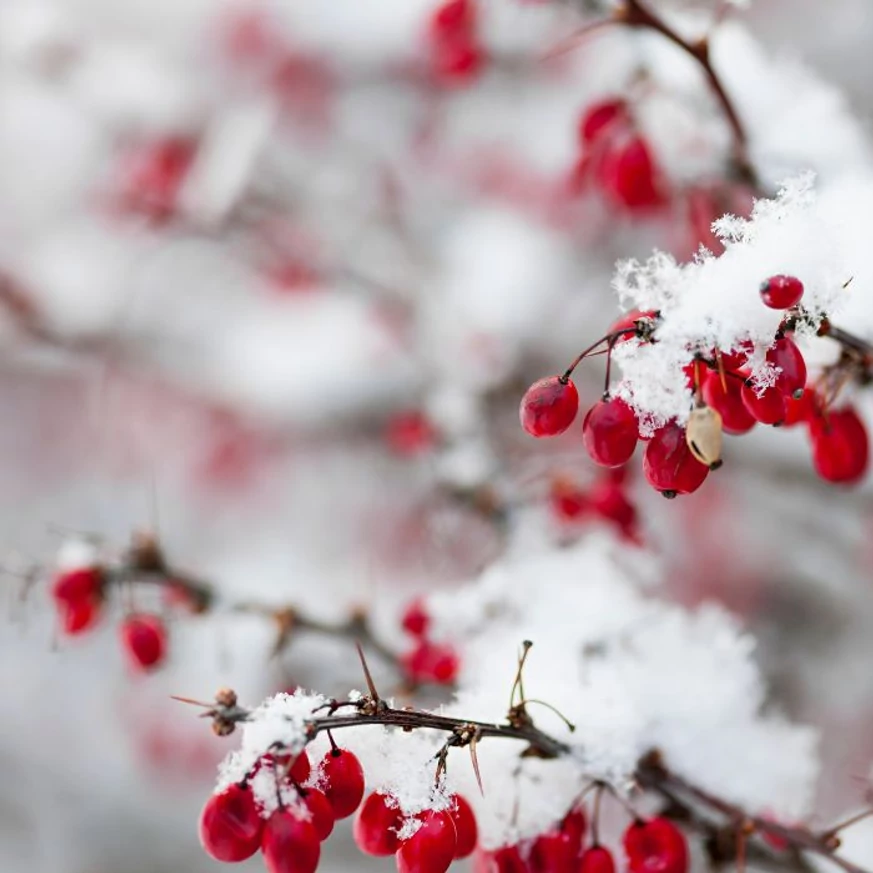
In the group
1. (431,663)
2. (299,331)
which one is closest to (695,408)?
(431,663)

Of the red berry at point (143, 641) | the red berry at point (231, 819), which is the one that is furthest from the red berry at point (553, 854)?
the red berry at point (143, 641)

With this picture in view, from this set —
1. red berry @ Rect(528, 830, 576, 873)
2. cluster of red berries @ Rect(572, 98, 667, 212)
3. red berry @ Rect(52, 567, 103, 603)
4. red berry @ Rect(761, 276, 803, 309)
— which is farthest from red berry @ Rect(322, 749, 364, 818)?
cluster of red berries @ Rect(572, 98, 667, 212)

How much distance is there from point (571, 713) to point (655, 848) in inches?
4.7

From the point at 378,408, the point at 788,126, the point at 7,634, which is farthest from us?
the point at 7,634

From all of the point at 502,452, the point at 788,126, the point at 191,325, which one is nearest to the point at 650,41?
the point at 788,126

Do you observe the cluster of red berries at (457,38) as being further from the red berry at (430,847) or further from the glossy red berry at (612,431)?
the red berry at (430,847)

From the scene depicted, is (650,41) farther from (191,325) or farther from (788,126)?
(191,325)

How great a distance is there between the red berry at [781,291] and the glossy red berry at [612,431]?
4.5 inches

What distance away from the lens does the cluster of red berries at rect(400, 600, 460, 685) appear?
3.37 feet

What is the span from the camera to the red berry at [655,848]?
760mm

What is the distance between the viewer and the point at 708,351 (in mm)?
616

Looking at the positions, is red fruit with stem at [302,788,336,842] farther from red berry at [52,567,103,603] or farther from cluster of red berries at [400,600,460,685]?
red berry at [52,567,103,603]

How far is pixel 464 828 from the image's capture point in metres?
0.71

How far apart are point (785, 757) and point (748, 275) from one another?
1.88 ft
